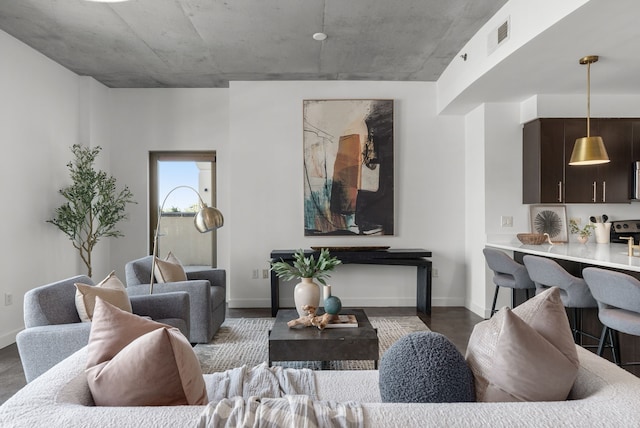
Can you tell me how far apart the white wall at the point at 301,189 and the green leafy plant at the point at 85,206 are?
1463mm

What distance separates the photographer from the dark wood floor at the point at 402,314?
3062mm

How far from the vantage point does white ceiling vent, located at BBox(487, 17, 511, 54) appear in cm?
337

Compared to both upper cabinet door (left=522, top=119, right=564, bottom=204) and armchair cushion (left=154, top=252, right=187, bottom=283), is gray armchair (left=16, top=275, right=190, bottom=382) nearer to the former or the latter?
armchair cushion (left=154, top=252, right=187, bottom=283)

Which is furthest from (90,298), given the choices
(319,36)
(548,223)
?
(548,223)

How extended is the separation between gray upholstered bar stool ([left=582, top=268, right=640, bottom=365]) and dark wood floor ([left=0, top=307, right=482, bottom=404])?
4.35 ft

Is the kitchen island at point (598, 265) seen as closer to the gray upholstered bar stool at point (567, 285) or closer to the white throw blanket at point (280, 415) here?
the gray upholstered bar stool at point (567, 285)

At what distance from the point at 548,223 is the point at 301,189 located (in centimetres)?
294

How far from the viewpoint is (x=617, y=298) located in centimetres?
248

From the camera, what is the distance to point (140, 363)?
3.86 ft

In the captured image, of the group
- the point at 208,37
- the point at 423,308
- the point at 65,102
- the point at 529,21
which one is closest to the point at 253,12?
the point at 208,37

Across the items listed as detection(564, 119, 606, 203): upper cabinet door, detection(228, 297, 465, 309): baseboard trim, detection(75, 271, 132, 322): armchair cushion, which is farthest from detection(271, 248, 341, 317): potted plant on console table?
detection(564, 119, 606, 203): upper cabinet door

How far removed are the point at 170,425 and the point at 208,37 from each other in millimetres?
3864

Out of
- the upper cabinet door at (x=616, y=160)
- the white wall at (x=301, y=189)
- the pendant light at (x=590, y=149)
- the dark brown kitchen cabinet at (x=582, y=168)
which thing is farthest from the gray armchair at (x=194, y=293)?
the upper cabinet door at (x=616, y=160)

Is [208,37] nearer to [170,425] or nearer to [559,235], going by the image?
[170,425]
